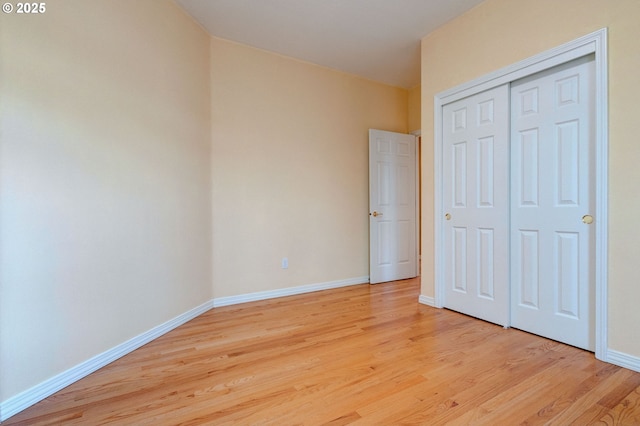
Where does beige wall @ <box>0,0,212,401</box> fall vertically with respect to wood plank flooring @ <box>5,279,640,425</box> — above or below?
above

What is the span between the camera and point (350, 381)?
1.69 meters

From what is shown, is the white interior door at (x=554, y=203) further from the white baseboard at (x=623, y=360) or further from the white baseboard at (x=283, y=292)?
the white baseboard at (x=283, y=292)

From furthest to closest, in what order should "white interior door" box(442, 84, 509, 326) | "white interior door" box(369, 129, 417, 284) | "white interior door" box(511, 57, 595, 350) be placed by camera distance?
"white interior door" box(369, 129, 417, 284) → "white interior door" box(442, 84, 509, 326) → "white interior door" box(511, 57, 595, 350)

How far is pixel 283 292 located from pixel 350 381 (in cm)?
189

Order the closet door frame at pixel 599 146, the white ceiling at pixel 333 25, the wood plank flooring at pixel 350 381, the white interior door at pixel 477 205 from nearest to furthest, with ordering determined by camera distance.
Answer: the wood plank flooring at pixel 350 381 < the closet door frame at pixel 599 146 < the white interior door at pixel 477 205 < the white ceiling at pixel 333 25

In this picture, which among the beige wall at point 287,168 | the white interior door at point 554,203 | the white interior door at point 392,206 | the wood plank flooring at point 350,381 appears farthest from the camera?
the white interior door at point 392,206

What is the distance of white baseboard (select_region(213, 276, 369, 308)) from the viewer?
317cm

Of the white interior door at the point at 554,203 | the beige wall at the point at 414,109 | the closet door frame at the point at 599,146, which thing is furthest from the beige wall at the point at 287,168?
the closet door frame at the point at 599,146

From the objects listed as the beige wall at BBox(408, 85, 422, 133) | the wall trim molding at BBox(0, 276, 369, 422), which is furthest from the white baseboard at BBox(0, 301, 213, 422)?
the beige wall at BBox(408, 85, 422, 133)

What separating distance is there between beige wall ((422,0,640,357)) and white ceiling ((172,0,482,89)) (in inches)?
15.4

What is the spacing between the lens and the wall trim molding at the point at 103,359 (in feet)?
4.83

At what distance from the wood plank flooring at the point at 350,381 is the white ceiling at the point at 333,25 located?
2729 millimetres

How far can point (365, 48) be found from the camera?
10.8 feet

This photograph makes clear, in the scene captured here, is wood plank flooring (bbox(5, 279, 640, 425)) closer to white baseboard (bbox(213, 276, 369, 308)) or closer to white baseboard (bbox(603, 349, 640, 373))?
white baseboard (bbox(603, 349, 640, 373))
